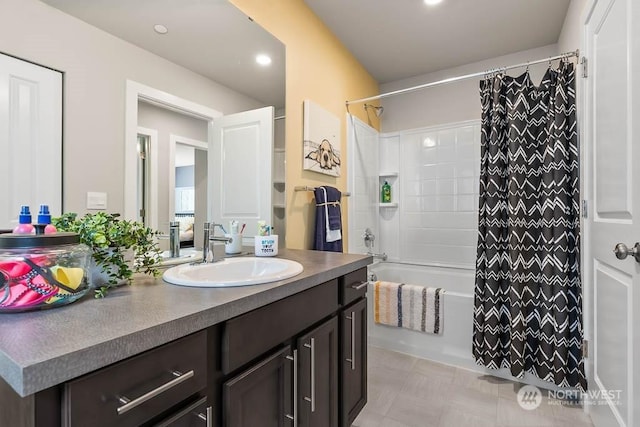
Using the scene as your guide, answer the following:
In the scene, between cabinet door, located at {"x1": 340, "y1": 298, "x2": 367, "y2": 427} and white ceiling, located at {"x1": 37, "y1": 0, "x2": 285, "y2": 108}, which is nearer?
white ceiling, located at {"x1": 37, "y1": 0, "x2": 285, "y2": 108}

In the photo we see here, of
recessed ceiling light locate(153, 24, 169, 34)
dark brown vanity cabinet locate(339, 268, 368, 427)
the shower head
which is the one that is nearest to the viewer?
recessed ceiling light locate(153, 24, 169, 34)

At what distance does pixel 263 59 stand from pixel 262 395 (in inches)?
64.3

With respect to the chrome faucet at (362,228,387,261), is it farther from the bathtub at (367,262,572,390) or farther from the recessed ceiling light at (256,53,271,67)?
the recessed ceiling light at (256,53,271,67)

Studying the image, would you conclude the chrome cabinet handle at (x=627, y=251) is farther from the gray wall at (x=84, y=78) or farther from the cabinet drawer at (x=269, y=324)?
the gray wall at (x=84, y=78)

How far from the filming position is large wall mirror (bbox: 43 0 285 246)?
1147mm

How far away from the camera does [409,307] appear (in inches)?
95.5

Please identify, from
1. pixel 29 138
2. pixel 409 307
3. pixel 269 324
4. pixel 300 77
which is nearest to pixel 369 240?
pixel 409 307

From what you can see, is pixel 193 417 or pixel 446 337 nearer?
pixel 193 417

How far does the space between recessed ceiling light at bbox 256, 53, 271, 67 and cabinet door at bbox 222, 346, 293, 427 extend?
1.48m

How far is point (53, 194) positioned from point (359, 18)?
7.16ft

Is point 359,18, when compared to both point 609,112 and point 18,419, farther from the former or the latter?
point 18,419

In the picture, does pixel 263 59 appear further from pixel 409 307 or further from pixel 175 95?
pixel 409 307

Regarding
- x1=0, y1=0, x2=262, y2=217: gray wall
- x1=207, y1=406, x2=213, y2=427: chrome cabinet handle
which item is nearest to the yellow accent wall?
x1=0, y1=0, x2=262, y2=217: gray wall

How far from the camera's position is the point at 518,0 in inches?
83.2
